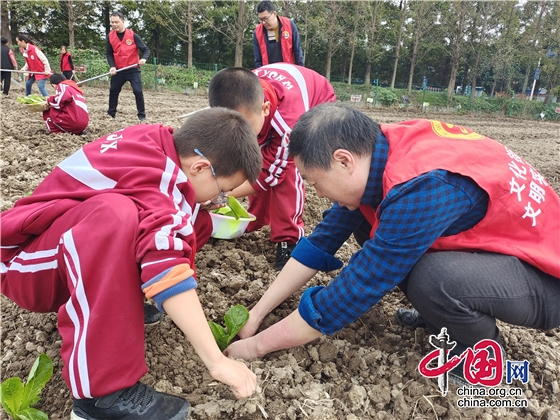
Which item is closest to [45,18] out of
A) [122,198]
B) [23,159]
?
[23,159]

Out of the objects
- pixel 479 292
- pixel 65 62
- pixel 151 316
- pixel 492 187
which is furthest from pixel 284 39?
pixel 65 62

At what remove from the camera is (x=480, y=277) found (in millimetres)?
1496

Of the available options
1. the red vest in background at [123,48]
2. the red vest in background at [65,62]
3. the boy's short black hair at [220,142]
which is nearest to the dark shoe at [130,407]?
the boy's short black hair at [220,142]

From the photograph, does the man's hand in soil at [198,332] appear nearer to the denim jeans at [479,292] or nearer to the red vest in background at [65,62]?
the denim jeans at [479,292]

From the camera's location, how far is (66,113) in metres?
5.50

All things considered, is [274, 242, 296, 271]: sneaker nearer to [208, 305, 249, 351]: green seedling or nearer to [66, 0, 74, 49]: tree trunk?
[208, 305, 249, 351]: green seedling

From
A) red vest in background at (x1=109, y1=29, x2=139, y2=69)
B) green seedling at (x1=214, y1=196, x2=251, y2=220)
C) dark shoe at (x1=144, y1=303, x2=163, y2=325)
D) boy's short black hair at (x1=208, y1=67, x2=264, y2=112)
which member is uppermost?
red vest in background at (x1=109, y1=29, x2=139, y2=69)

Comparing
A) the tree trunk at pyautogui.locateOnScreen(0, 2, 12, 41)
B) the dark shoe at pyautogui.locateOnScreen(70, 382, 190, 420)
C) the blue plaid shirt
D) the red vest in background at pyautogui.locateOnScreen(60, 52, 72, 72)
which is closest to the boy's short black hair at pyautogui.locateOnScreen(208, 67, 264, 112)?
the blue plaid shirt

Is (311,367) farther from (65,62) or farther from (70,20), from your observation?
(70,20)

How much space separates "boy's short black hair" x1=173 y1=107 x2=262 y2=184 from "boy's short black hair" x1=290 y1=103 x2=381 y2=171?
0.22m

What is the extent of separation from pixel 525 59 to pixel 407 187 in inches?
1463

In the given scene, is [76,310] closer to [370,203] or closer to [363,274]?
[363,274]

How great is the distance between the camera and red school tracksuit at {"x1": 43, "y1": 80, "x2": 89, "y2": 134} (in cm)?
550

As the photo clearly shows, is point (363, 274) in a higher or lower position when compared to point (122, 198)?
lower
